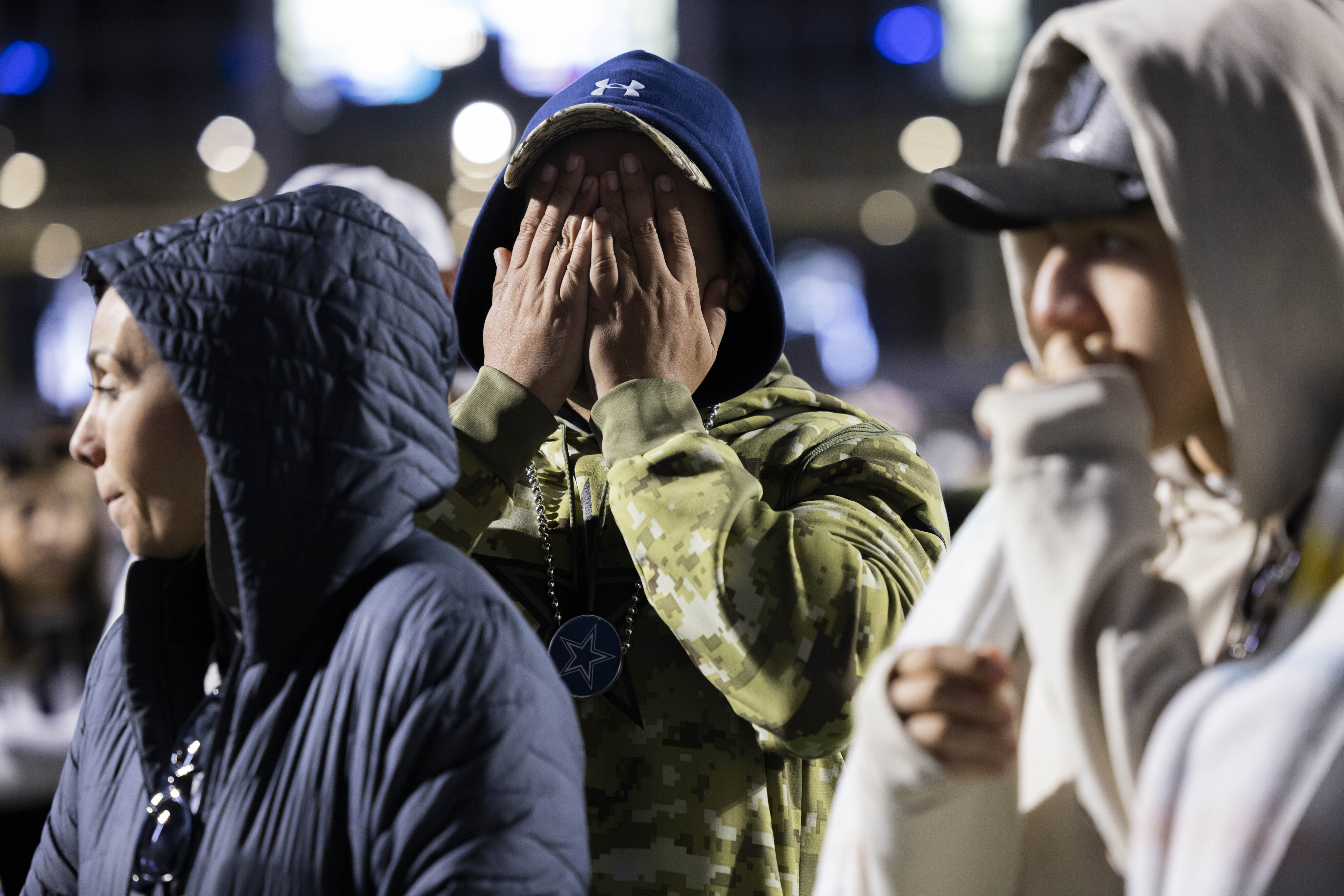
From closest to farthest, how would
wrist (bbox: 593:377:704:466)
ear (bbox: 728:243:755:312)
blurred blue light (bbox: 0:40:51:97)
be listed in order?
wrist (bbox: 593:377:704:466), ear (bbox: 728:243:755:312), blurred blue light (bbox: 0:40:51:97)

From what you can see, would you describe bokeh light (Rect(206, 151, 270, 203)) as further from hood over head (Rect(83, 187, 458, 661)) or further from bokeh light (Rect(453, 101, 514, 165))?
hood over head (Rect(83, 187, 458, 661))

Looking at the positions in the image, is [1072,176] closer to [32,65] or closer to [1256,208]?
[1256,208]

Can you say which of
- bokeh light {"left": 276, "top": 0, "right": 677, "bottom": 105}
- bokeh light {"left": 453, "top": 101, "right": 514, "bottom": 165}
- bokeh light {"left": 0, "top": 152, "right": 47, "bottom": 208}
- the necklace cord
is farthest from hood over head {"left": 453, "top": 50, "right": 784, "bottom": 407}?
bokeh light {"left": 0, "top": 152, "right": 47, "bottom": 208}

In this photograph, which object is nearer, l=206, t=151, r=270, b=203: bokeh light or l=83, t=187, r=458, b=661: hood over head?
l=83, t=187, r=458, b=661: hood over head

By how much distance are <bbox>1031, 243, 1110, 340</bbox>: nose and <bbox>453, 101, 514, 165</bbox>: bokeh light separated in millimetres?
17956

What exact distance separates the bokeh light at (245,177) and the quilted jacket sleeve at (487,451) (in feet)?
58.3

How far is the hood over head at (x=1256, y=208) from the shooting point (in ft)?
2.84

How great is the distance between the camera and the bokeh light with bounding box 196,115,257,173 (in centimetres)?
1811

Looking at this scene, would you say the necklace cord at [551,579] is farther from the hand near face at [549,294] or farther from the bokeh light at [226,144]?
A: the bokeh light at [226,144]

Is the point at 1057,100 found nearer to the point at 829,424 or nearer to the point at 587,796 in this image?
the point at 829,424

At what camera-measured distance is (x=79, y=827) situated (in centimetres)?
117

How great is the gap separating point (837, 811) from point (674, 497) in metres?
0.39

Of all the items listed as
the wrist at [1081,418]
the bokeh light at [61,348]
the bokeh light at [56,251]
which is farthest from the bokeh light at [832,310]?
the wrist at [1081,418]

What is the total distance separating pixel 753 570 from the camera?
1.27 meters
